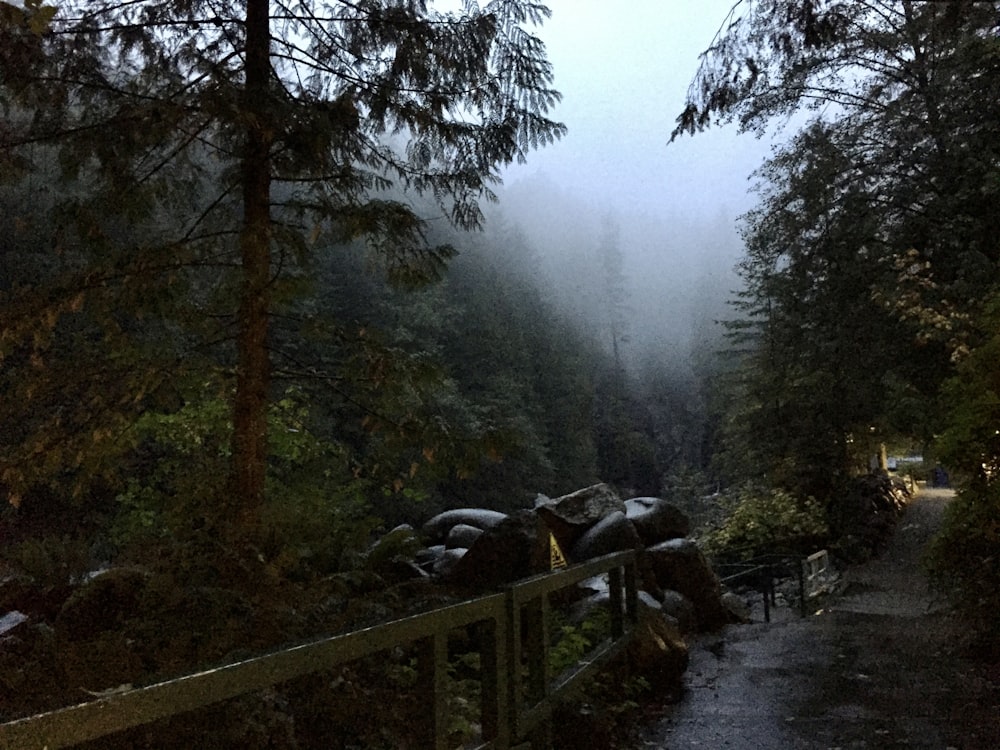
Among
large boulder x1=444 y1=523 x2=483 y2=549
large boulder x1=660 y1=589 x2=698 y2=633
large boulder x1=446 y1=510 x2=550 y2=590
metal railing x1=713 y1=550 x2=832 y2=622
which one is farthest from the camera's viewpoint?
metal railing x1=713 y1=550 x2=832 y2=622

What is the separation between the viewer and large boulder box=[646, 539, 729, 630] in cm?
998

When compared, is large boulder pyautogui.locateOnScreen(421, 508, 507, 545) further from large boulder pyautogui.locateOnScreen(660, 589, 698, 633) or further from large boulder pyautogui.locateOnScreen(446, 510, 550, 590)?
large boulder pyautogui.locateOnScreen(446, 510, 550, 590)

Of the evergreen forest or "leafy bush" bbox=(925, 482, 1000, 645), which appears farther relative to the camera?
"leafy bush" bbox=(925, 482, 1000, 645)

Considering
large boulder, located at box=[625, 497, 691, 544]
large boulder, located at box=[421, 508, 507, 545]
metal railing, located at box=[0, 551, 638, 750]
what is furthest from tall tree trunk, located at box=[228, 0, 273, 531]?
large boulder, located at box=[421, 508, 507, 545]

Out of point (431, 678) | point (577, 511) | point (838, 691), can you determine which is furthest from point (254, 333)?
point (577, 511)

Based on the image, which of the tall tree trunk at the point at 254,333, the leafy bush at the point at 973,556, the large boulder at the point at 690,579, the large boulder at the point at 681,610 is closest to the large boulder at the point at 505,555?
the large boulder at the point at 681,610

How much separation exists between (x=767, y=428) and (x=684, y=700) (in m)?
20.6

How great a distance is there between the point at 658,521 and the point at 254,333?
710 centimetres

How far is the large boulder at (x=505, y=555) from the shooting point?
799cm

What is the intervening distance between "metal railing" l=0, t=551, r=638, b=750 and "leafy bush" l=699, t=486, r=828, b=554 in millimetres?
17609

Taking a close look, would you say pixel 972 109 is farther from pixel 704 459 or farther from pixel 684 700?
pixel 704 459

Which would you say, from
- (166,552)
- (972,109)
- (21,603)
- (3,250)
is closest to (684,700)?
(166,552)

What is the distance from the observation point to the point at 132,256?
5301 millimetres

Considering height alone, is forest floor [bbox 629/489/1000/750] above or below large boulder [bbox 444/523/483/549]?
below
